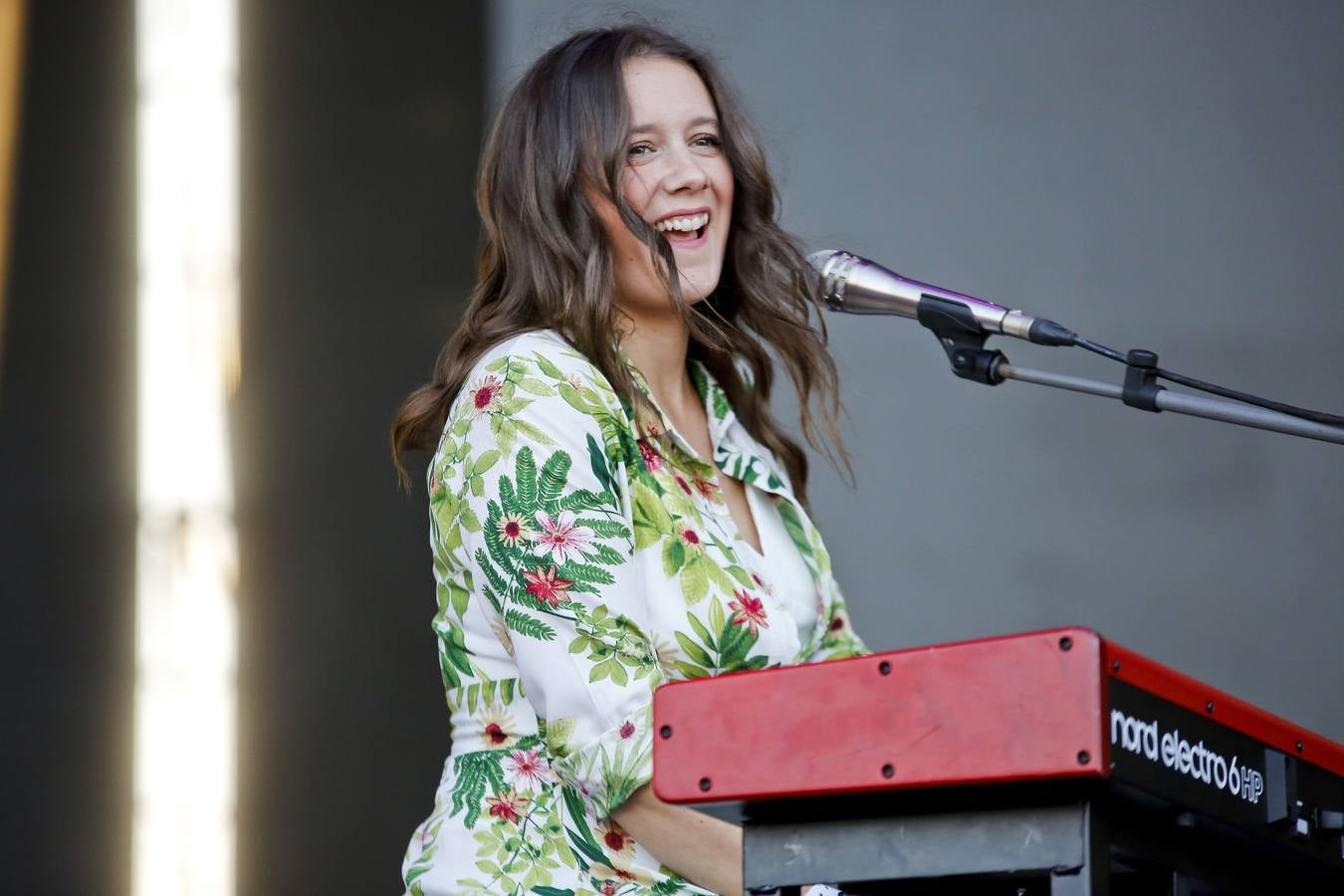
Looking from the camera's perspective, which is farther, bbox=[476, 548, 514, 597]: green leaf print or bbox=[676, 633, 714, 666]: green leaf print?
bbox=[676, 633, 714, 666]: green leaf print

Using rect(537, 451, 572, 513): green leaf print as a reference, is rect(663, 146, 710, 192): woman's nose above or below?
above

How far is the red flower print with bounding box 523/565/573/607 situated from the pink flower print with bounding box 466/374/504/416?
8.2 inches

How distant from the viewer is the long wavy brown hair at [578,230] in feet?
5.70

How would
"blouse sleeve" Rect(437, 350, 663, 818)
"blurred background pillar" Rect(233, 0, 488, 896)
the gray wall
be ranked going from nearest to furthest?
"blouse sleeve" Rect(437, 350, 663, 818) < "blurred background pillar" Rect(233, 0, 488, 896) < the gray wall

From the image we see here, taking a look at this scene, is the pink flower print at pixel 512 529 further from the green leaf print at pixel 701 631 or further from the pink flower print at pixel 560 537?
the green leaf print at pixel 701 631

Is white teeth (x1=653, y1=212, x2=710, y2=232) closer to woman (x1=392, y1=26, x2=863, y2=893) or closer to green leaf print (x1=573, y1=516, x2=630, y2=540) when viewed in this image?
woman (x1=392, y1=26, x2=863, y2=893)

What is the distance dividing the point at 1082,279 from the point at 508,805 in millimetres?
1837

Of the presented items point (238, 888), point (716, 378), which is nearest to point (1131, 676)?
point (716, 378)

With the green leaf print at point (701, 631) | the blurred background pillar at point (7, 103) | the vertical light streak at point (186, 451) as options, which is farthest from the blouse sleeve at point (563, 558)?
the blurred background pillar at point (7, 103)

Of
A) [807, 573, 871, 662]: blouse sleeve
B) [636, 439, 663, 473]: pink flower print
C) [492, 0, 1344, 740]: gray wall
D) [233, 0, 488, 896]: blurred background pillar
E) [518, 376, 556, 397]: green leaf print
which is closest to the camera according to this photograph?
[518, 376, 556, 397]: green leaf print

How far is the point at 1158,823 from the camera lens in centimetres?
103

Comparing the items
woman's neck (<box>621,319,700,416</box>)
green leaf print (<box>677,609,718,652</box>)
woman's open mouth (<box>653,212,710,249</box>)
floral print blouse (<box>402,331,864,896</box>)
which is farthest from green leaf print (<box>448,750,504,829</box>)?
woman's open mouth (<box>653,212,710,249</box>)

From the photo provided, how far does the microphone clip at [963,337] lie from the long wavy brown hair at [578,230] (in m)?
0.15

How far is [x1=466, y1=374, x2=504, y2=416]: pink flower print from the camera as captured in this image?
154cm
